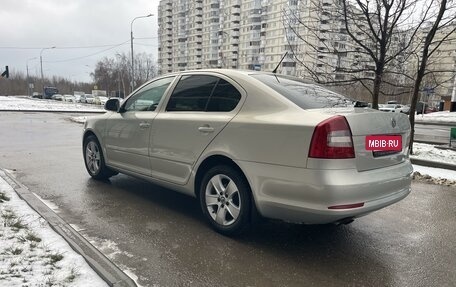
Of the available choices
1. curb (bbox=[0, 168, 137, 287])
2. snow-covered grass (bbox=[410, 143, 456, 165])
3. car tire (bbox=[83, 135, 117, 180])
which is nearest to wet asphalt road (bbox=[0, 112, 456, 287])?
curb (bbox=[0, 168, 137, 287])

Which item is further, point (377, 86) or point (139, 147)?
point (377, 86)

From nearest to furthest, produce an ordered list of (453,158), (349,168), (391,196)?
1. (349,168)
2. (391,196)
3. (453,158)

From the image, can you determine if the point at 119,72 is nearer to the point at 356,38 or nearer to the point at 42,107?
the point at 42,107

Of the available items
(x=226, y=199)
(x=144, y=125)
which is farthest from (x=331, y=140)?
(x=144, y=125)

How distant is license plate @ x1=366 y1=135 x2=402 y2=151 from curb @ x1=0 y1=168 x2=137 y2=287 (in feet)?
7.35

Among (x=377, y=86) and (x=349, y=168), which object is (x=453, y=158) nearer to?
(x=377, y=86)

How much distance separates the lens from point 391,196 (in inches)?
132

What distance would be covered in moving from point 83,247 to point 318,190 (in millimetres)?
2125

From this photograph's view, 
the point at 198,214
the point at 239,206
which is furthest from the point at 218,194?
the point at 198,214

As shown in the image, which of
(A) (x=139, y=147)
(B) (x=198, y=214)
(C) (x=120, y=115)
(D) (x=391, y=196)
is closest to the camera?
(D) (x=391, y=196)

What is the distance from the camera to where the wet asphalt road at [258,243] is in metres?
3.01

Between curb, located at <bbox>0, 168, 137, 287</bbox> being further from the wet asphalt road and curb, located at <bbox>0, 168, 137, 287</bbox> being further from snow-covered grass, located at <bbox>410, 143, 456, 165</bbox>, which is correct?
snow-covered grass, located at <bbox>410, 143, 456, 165</bbox>

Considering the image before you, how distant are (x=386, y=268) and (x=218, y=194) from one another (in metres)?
1.68

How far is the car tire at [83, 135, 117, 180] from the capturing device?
5.64 meters
